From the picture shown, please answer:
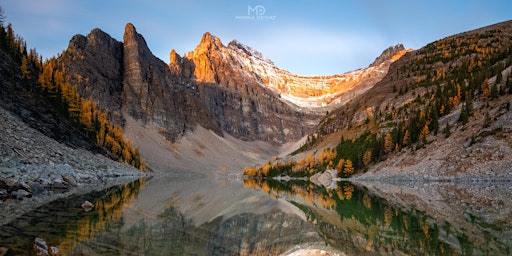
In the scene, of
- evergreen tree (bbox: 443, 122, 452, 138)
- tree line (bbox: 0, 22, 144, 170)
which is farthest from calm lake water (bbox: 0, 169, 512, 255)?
tree line (bbox: 0, 22, 144, 170)

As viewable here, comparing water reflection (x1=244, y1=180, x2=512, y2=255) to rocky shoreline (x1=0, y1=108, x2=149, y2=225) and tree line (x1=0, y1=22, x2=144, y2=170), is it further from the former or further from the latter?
tree line (x1=0, y1=22, x2=144, y2=170)

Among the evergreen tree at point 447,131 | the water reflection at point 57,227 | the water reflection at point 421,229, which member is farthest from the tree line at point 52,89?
the evergreen tree at point 447,131

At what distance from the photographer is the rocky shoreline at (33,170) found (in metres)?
31.5

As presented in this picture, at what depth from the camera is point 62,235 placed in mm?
16891

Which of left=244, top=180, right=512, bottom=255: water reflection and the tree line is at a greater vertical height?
the tree line

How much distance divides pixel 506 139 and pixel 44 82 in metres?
91.2

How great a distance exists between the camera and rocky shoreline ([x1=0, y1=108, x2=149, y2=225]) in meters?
31.5

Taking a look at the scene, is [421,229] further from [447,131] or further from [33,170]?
[447,131]

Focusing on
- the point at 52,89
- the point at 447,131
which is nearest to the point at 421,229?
the point at 447,131

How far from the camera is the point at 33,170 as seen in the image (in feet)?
147

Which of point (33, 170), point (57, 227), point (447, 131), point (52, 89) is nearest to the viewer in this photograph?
point (57, 227)

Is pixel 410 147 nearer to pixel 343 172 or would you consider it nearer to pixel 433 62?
pixel 343 172

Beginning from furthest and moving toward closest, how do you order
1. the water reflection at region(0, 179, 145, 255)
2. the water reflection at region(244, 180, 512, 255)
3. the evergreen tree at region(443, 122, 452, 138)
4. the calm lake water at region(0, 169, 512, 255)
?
the evergreen tree at region(443, 122, 452, 138), the water reflection at region(244, 180, 512, 255), the calm lake water at region(0, 169, 512, 255), the water reflection at region(0, 179, 145, 255)

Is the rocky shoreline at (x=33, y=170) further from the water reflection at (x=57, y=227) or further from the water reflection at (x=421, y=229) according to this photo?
the water reflection at (x=421, y=229)
